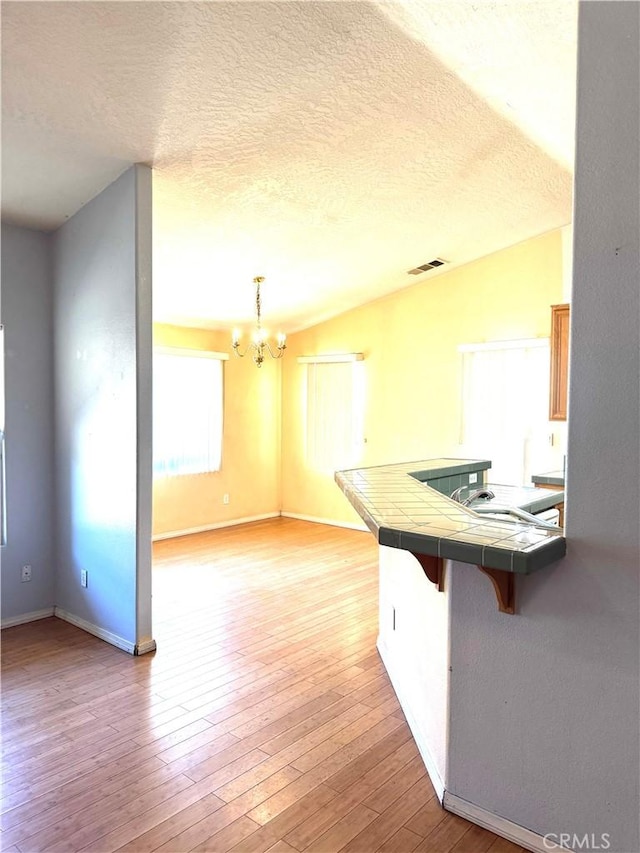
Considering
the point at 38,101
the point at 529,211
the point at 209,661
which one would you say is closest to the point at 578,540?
the point at 209,661

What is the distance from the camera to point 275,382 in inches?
290

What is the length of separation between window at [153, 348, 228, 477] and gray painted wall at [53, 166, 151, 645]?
2.11 m

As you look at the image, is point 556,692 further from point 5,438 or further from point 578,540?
point 5,438

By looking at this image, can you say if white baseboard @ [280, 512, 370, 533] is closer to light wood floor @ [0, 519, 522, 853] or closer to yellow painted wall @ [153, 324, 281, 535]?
yellow painted wall @ [153, 324, 281, 535]

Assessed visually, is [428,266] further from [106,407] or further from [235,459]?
[106,407]

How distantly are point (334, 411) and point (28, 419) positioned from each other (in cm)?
371

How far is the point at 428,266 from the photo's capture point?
5.60 meters

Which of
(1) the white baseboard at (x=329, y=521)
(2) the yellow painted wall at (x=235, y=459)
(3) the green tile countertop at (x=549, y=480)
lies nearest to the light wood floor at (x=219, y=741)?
(3) the green tile countertop at (x=549, y=480)

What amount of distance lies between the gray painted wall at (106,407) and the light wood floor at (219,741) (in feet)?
1.12

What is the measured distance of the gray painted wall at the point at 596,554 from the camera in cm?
160

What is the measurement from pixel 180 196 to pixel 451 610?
9.42 feet

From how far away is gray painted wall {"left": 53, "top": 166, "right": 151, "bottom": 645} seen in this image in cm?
319

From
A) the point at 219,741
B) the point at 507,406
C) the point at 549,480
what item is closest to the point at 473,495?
the point at 549,480

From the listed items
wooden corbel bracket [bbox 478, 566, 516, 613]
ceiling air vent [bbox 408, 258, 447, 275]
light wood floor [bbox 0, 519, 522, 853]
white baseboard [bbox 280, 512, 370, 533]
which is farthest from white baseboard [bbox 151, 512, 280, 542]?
wooden corbel bracket [bbox 478, 566, 516, 613]
